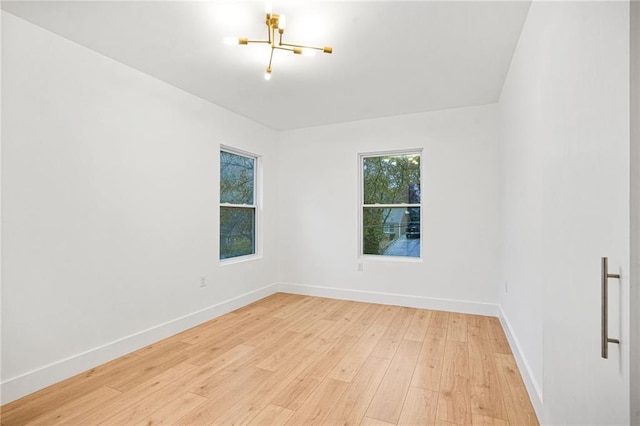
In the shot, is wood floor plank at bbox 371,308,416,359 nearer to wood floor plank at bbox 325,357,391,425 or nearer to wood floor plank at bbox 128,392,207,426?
wood floor plank at bbox 325,357,391,425

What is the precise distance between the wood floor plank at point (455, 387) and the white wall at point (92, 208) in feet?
8.30

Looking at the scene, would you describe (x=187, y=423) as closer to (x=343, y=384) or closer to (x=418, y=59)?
(x=343, y=384)

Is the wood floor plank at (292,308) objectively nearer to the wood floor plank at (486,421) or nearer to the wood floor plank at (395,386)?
the wood floor plank at (395,386)

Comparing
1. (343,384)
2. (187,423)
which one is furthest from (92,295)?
(343,384)

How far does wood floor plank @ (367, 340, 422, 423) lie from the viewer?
1907 millimetres

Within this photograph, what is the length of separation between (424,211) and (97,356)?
12.1 feet

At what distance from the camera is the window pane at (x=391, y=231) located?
4.25m

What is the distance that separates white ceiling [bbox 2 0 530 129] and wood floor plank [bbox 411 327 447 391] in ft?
8.24

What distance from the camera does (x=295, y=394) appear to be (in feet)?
6.91

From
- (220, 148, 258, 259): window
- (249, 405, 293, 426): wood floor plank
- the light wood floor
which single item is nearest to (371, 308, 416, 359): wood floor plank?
the light wood floor

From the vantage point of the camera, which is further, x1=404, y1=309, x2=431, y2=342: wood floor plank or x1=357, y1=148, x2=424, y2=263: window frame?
x1=357, y1=148, x2=424, y2=263: window frame

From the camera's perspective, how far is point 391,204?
172 inches

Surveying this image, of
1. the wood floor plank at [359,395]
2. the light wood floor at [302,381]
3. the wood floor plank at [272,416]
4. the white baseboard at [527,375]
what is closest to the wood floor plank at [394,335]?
the light wood floor at [302,381]

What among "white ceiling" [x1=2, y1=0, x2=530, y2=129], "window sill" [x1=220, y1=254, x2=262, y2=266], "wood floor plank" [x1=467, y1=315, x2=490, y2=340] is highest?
"white ceiling" [x1=2, y1=0, x2=530, y2=129]
